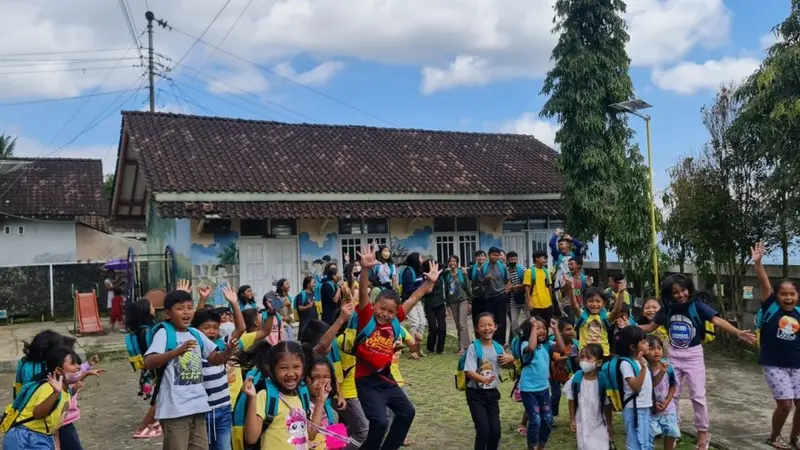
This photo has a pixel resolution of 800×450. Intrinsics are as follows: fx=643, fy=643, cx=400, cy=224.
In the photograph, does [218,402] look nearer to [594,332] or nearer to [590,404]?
[590,404]

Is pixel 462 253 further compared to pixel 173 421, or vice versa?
pixel 462 253

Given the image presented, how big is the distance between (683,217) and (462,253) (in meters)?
6.55

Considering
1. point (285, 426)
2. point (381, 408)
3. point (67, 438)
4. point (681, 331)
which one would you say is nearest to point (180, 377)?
point (285, 426)

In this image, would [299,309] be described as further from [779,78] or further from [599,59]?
[599,59]

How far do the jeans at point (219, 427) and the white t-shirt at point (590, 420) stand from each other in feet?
8.44

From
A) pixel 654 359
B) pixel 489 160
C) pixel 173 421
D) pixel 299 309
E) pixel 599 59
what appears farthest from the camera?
pixel 489 160

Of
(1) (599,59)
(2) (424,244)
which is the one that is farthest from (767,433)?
(2) (424,244)

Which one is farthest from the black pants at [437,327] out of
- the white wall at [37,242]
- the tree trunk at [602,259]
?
the white wall at [37,242]

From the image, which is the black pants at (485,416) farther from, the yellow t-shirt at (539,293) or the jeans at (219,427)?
the yellow t-shirt at (539,293)

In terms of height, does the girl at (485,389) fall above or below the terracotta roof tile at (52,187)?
below

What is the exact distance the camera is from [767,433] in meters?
6.04

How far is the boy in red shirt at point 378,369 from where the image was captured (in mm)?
4832

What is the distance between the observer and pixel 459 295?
1039cm

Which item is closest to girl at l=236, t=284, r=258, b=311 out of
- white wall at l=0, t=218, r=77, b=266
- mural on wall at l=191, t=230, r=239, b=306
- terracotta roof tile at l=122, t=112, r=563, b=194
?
mural on wall at l=191, t=230, r=239, b=306
